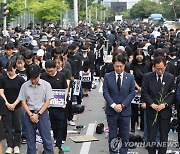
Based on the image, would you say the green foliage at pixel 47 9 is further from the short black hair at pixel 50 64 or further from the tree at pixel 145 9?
the tree at pixel 145 9

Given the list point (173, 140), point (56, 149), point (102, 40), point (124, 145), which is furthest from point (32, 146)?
point (102, 40)

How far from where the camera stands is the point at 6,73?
32.4 ft

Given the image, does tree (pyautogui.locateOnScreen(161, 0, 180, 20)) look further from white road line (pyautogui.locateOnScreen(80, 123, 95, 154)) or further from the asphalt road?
white road line (pyautogui.locateOnScreen(80, 123, 95, 154))

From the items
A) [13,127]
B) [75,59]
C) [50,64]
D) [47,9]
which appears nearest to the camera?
[50,64]

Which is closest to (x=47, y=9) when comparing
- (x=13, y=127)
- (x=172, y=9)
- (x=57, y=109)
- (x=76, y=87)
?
(x=76, y=87)

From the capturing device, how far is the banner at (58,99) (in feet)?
30.5

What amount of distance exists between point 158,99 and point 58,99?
190cm

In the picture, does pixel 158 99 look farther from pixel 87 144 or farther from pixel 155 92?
pixel 87 144

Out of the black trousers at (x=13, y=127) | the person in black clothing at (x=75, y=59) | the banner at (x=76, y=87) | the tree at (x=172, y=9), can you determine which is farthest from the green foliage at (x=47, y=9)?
the tree at (x=172, y=9)

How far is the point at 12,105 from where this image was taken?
9.55 m

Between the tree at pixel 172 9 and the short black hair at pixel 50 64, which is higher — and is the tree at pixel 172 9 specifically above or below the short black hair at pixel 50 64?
above

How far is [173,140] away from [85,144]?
1.85 meters

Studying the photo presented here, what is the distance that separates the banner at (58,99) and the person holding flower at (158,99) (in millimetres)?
1552

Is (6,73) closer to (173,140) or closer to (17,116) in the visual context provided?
(17,116)
